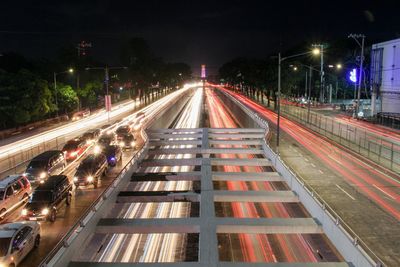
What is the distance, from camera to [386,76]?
80812 millimetres

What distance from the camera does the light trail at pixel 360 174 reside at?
27.0 meters

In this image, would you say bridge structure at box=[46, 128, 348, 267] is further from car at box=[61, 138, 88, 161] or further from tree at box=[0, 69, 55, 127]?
tree at box=[0, 69, 55, 127]

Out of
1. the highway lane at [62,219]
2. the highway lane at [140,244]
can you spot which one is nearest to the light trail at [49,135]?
the highway lane at [62,219]

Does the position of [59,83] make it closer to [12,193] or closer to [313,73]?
[12,193]

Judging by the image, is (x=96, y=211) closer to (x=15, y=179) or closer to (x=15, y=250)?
(x=15, y=250)

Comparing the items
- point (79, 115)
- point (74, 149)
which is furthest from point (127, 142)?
point (79, 115)

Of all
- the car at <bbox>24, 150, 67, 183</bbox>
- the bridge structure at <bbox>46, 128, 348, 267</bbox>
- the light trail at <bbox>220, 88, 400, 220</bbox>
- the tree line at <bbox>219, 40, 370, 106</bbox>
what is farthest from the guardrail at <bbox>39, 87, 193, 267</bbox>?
the tree line at <bbox>219, 40, 370, 106</bbox>

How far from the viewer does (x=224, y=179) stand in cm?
3116

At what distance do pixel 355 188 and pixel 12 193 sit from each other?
22503 mm

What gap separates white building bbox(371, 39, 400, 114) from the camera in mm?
77000

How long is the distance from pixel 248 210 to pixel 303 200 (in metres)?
3.43

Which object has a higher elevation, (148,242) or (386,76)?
(386,76)

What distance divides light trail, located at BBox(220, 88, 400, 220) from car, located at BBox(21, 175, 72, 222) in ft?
62.7

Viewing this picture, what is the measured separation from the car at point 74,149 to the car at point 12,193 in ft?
40.0
